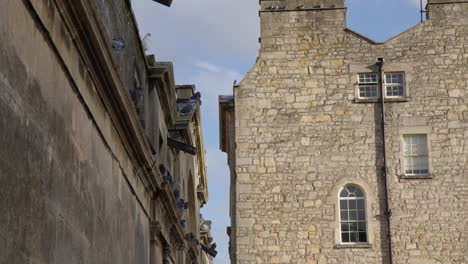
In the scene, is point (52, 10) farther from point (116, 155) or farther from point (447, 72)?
point (447, 72)

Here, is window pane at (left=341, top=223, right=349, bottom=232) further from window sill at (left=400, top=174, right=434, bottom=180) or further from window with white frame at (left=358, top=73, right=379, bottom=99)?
window with white frame at (left=358, top=73, right=379, bottom=99)

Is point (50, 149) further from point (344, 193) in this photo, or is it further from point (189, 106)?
point (344, 193)

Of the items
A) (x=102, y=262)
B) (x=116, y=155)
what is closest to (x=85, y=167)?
(x=102, y=262)

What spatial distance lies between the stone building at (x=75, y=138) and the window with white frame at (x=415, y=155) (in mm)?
10360

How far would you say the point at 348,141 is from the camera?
87.3 ft

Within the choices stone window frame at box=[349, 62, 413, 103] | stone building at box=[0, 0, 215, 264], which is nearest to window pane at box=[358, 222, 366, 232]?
stone window frame at box=[349, 62, 413, 103]

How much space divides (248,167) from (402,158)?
4742 millimetres

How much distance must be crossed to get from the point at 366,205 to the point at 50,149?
1839 cm

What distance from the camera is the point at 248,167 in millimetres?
26547

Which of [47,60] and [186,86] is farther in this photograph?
Answer: [186,86]

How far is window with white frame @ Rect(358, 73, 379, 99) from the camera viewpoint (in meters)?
27.0

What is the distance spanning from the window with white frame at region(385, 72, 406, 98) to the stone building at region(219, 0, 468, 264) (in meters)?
0.03

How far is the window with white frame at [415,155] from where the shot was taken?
86.2 feet

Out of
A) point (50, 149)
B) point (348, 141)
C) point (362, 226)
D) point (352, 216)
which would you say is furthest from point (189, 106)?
point (50, 149)
